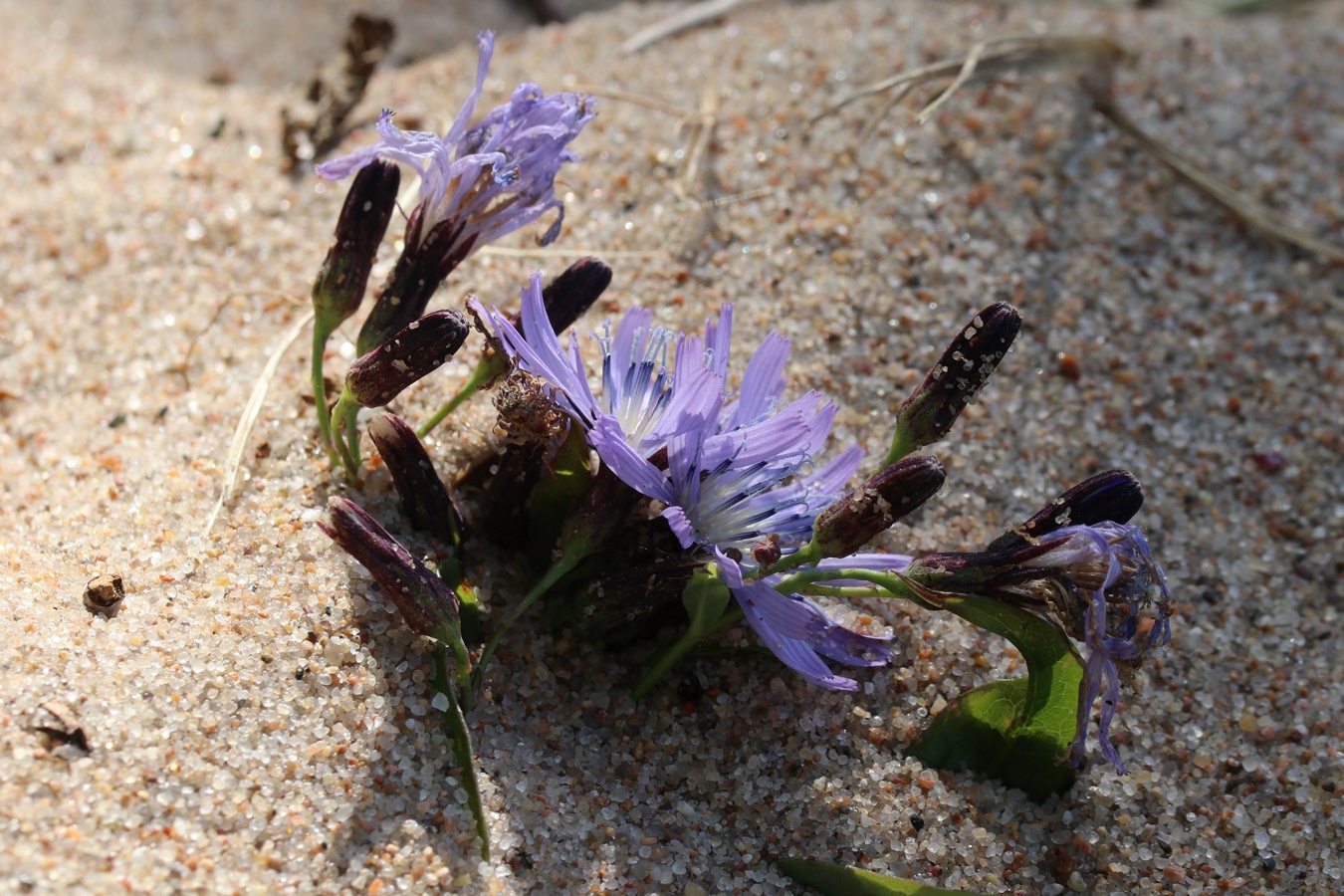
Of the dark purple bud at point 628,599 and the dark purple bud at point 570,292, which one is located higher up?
the dark purple bud at point 570,292

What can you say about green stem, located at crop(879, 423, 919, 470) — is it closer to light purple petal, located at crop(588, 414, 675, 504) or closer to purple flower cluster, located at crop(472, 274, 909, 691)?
purple flower cluster, located at crop(472, 274, 909, 691)

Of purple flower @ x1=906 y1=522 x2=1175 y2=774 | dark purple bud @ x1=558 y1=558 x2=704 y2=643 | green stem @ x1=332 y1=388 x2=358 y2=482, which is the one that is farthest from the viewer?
green stem @ x1=332 y1=388 x2=358 y2=482

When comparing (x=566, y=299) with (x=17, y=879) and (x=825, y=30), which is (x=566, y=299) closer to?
(x=17, y=879)

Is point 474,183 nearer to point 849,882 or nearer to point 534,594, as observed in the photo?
point 534,594

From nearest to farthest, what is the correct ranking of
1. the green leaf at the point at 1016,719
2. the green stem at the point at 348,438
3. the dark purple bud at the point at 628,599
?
the green leaf at the point at 1016,719 → the dark purple bud at the point at 628,599 → the green stem at the point at 348,438

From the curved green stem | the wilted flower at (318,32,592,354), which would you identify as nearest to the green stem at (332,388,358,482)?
the wilted flower at (318,32,592,354)

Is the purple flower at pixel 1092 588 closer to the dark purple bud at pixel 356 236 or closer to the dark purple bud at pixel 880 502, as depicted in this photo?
the dark purple bud at pixel 880 502

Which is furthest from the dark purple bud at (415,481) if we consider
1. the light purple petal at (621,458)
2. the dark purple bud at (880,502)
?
the dark purple bud at (880,502)
